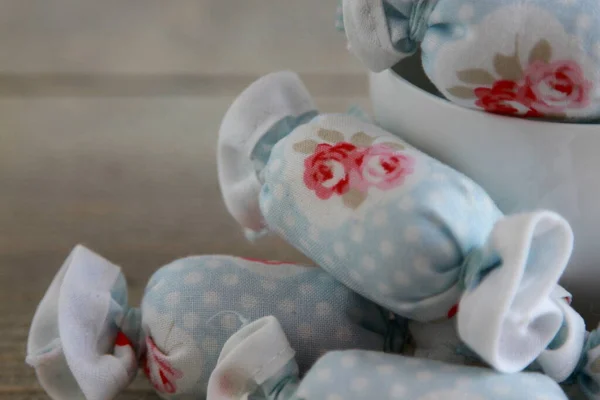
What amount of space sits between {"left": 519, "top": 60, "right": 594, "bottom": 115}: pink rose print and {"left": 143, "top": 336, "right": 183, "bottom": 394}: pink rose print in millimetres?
216

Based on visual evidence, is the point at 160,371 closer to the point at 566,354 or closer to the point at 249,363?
the point at 249,363

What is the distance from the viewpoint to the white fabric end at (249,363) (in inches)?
13.0

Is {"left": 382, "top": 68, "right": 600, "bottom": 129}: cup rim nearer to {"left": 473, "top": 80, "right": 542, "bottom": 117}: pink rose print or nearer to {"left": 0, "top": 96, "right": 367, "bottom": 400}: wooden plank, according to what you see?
{"left": 473, "top": 80, "right": 542, "bottom": 117}: pink rose print

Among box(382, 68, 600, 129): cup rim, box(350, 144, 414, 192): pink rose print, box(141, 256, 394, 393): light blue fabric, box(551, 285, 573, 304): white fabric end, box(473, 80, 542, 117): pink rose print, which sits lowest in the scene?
box(141, 256, 394, 393): light blue fabric

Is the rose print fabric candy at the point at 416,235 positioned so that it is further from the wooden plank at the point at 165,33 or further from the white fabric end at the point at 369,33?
the wooden plank at the point at 165,33

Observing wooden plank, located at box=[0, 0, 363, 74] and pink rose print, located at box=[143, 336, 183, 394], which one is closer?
pink rose print, located at box=[143, 336, 183, 394]

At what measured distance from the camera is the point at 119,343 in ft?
1.33

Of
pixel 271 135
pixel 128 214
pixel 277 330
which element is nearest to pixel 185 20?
pixel 128 214

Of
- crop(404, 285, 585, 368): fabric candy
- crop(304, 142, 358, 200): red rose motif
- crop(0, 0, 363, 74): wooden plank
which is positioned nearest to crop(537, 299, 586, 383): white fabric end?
crop(404, 285, 585, 368): fabric candy

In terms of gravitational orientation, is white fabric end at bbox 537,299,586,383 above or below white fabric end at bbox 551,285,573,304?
below

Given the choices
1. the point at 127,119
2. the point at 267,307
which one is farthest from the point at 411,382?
the point at 127,119

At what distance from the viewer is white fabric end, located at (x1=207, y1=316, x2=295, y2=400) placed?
33 cm

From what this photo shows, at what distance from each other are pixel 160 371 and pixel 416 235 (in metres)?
0.16

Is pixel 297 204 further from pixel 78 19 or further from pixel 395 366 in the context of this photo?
pixel 78 19
